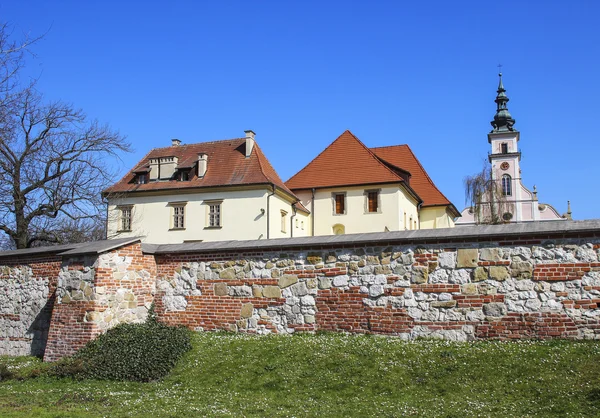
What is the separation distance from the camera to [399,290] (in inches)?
396

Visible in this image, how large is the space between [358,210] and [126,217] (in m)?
13.9

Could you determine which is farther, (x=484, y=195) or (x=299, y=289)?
(x=484, y=195)

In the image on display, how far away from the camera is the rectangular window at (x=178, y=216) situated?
3188 centimetres

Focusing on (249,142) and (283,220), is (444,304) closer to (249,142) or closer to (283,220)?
(283,220)

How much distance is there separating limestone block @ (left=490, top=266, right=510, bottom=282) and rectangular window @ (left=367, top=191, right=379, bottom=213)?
22.7m

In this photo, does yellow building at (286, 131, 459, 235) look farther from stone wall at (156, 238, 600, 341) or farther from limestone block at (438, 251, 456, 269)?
limestone block at (438, 251, 456, 269)

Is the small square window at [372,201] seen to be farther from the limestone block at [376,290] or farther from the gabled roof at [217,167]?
the limestone block at [376,290]

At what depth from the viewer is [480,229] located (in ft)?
32.1

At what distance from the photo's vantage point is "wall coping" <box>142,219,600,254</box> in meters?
9.05

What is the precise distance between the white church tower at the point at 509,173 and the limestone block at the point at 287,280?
165 feet

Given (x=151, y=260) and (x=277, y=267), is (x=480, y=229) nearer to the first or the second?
(x=277, y=267)

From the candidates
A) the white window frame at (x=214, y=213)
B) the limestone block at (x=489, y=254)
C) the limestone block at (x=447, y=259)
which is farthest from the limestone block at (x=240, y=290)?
the white window frame at (x=214, y=213)

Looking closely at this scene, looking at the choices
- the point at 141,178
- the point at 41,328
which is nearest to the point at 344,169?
the point at 141,178

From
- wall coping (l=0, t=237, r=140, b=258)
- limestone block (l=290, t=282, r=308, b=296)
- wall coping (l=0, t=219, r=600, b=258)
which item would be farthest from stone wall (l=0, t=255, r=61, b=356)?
limestone block (l=290, t=282, r=308, b=296)
